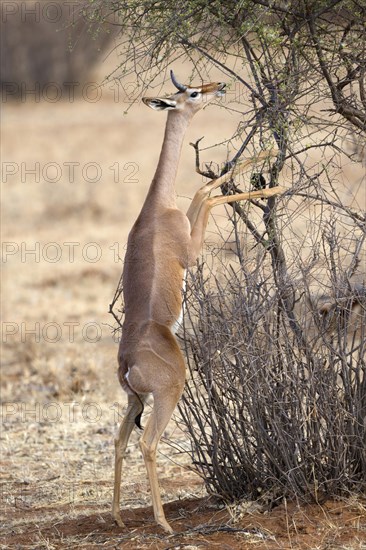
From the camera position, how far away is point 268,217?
227 inches

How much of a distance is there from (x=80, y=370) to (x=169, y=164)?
437 cm

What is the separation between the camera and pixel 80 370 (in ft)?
33.2

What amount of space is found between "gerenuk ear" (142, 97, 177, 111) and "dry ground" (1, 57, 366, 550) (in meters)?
1.76

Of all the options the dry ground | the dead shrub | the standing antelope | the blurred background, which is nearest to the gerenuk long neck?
the standing antelope

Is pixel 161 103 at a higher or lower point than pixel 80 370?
higher

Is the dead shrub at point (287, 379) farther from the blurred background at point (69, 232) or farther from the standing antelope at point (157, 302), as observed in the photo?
the blurred background at point (69, 232)

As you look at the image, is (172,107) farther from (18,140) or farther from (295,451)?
(18,140)

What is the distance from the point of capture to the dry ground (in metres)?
5.42

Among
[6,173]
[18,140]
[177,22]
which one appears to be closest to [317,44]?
[177,22]

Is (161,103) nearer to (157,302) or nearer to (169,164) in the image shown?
(169,164)

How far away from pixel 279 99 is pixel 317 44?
0.36 metres

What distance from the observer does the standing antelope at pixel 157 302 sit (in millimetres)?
5484

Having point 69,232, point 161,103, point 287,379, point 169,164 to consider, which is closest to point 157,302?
point 287,379

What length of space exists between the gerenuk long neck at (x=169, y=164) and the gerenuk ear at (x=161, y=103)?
8 centimetres
